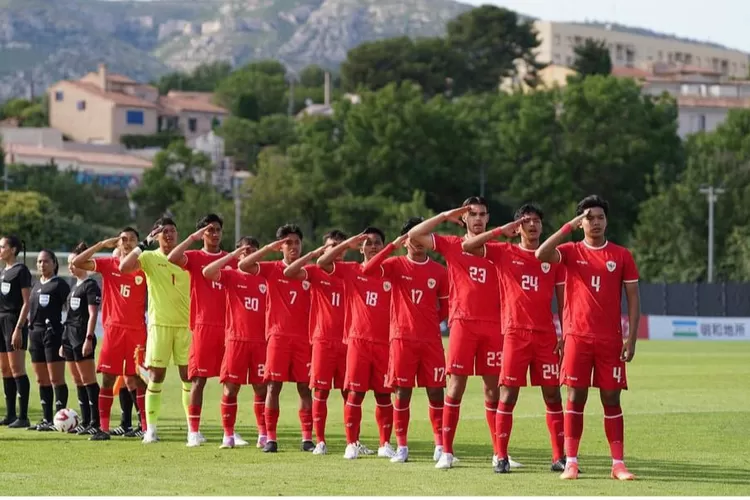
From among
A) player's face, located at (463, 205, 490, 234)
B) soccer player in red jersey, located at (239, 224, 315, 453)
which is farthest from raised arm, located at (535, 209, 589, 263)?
soccer player in red jersey, located at (239, 224, 315, 453)

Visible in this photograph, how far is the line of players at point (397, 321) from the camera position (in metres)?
15.1

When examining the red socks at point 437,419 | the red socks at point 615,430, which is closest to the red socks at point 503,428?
the red socks at point 615,430

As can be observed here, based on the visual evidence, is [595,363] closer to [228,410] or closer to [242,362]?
[242,362]

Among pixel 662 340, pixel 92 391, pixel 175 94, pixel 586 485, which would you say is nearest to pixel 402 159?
pixel 662 340

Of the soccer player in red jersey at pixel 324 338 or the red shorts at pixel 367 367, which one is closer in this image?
the red shorts at pixel 367 367

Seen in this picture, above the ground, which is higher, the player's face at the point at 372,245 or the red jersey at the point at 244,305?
the player's face at the point at 372,245

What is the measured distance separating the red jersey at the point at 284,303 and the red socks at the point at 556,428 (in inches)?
136

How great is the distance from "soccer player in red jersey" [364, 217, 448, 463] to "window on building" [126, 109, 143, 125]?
143 m

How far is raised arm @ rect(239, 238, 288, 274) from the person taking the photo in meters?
17.3

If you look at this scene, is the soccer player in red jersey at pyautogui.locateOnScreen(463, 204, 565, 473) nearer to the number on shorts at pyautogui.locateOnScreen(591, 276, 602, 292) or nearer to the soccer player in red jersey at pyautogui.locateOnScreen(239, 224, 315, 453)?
the number on shorts at pyautogui.locateOnScreen(591, 276, 602, 292)

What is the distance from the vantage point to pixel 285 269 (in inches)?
699

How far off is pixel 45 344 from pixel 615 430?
8.72 meters

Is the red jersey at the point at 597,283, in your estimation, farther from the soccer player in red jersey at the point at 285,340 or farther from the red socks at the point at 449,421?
the soccer player in red jersey at the point at 285,340

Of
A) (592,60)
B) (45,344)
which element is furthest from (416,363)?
(592,60)
